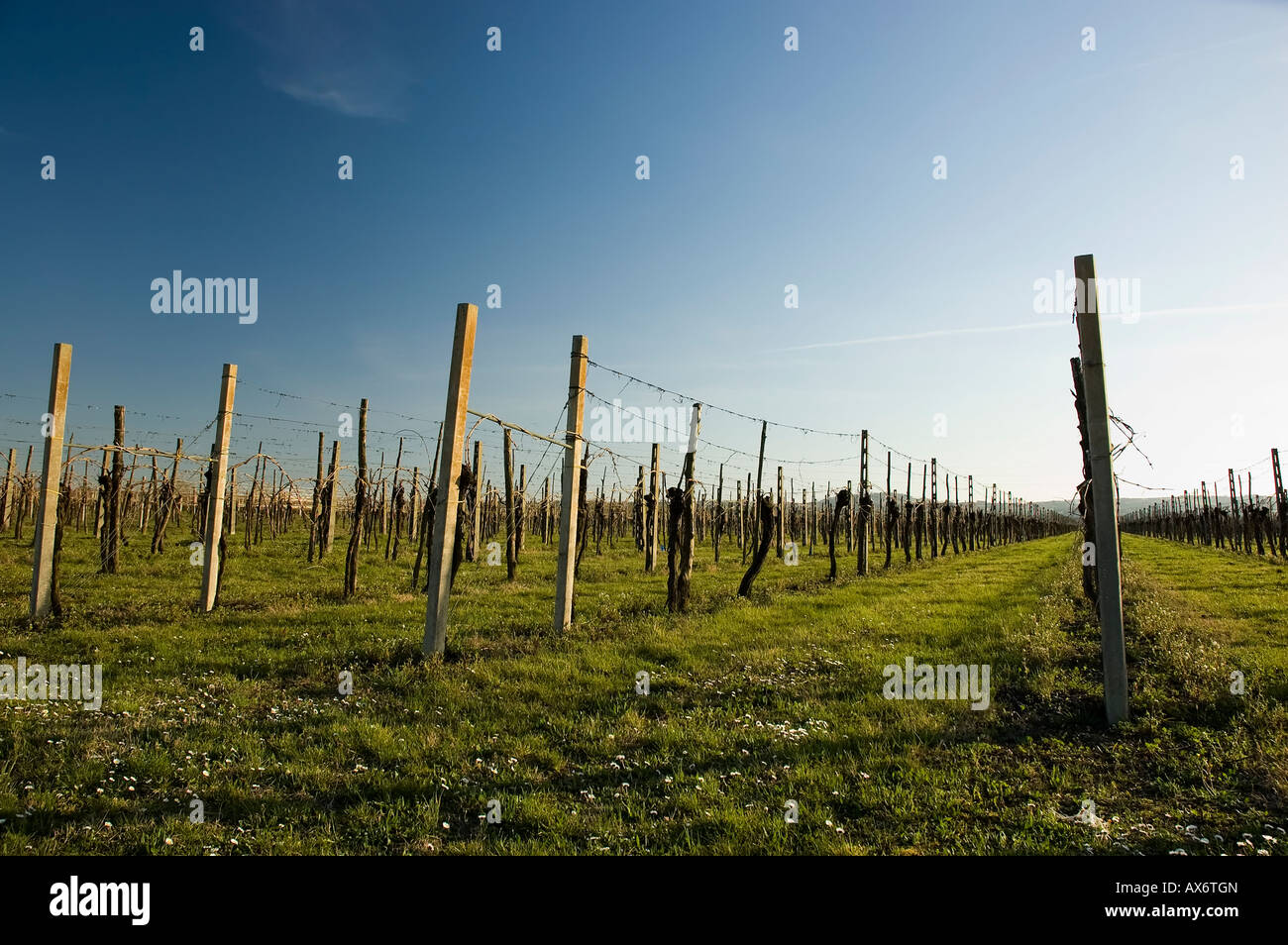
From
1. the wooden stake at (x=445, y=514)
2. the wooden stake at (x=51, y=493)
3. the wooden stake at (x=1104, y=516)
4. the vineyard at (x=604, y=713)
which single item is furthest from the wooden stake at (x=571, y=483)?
the wooden stake at (x=51, y=493)

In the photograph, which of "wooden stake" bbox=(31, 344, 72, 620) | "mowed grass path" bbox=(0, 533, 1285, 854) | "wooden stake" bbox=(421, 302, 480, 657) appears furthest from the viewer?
"wooden stake" bbox=(31, 344, 72, 620)

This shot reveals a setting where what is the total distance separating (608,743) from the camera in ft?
19.6

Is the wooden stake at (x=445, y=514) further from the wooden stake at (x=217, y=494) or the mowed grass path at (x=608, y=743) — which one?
the wooden stake at (x=217, y=494)

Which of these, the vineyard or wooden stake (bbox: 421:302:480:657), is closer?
the vineyard

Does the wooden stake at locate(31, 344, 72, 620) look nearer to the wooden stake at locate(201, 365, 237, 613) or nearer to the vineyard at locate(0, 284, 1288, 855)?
the vineyard at locate(0, 284, 1288, 855)

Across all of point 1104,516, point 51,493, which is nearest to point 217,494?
point 51,493

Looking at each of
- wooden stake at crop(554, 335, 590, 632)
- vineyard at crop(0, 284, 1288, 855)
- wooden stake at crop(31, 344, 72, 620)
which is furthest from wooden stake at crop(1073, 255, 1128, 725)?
wooden stake at crop(31, 344, 72, 620)

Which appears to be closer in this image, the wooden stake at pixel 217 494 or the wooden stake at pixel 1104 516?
the wooden stake at pixel 1104 516

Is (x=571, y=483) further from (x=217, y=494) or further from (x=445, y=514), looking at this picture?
(x=217, y=494)

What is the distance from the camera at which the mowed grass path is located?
4.27 meters

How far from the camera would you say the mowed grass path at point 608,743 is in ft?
14.0

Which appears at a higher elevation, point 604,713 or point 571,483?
point 571,483
